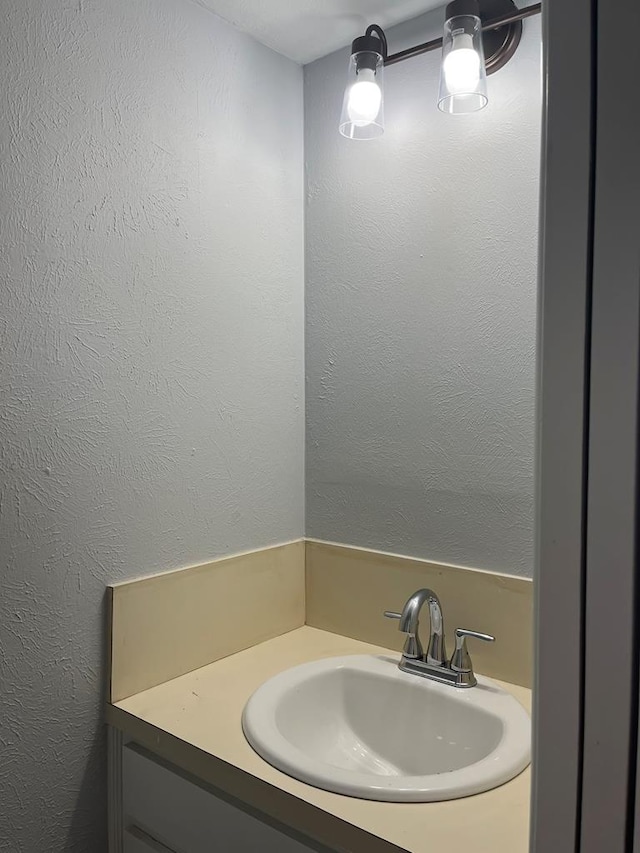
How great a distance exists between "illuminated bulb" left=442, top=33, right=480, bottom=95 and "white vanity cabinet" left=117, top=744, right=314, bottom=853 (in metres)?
1.26

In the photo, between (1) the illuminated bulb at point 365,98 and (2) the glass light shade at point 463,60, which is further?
(1) the illuminated bulb at point 365,98

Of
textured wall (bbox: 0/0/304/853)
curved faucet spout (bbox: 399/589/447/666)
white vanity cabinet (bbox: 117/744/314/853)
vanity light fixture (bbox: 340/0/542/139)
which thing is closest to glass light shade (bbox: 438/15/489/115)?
vanity light fixture (bbox: 340/0/542/139)

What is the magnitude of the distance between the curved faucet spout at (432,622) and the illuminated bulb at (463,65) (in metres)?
0.92

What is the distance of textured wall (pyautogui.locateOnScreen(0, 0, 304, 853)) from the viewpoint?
107 cm

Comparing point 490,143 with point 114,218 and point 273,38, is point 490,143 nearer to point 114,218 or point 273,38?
point 273,38

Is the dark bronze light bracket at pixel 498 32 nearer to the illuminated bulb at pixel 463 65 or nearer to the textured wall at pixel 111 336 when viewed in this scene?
the illuminated bulb at pixel 463 65

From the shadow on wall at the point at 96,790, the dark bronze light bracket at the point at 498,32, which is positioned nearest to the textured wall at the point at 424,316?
the dark bronze light bracket at the point at 498,32

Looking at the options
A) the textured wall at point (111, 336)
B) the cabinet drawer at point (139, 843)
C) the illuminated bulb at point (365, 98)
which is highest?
the illuminated bulb at point (365, 98)

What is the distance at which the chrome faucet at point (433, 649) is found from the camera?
122 cm

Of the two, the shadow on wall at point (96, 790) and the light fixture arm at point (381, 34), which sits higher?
the light fixture arm at point (381, 34)

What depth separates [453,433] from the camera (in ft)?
4.48

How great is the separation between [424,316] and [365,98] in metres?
0.44

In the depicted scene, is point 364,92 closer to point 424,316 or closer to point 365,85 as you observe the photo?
point 365,85

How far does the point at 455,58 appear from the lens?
3.98 feet
